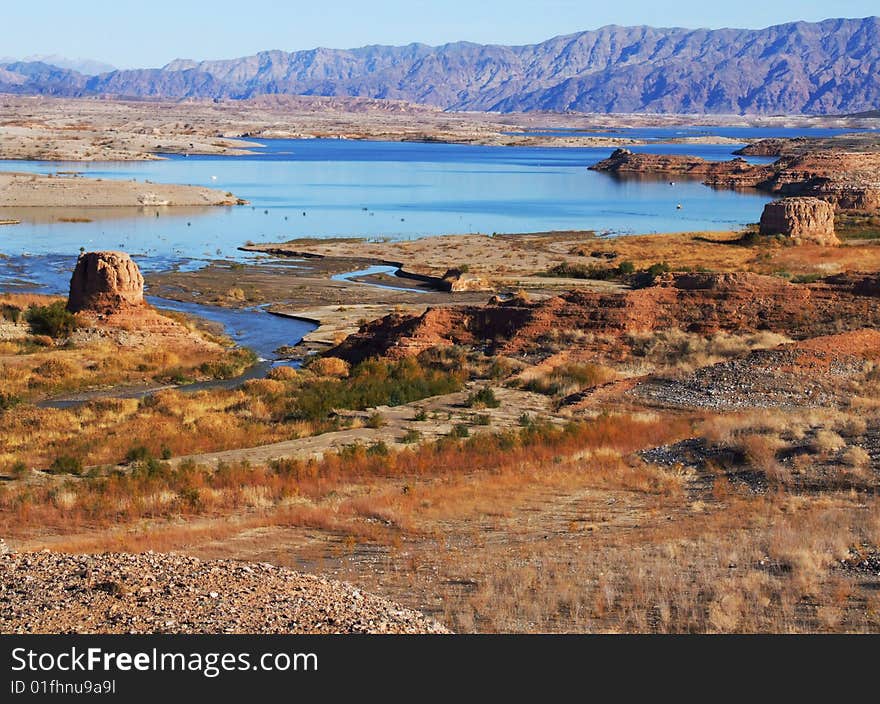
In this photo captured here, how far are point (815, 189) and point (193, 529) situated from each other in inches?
3424

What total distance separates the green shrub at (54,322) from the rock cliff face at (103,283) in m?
0.85

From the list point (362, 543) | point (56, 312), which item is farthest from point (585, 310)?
point (362, 543)

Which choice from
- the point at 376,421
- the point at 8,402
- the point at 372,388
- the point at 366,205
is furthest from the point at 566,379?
the point at 366,205

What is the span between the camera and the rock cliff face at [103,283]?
124 feet

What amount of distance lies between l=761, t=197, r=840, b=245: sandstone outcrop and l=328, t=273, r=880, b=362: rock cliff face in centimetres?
3078

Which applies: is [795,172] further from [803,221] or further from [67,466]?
[67,466]

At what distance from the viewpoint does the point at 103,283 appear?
3803 cm

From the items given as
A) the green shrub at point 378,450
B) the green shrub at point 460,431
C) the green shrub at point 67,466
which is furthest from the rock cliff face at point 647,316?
the green shrub at point 67,466

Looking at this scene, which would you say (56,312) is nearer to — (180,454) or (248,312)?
(248,312)

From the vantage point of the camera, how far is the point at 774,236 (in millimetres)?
65375

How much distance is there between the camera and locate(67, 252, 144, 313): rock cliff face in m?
37.8

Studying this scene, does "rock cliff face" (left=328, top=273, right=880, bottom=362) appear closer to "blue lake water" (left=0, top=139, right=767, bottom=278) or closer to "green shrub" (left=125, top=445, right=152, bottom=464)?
"green shrub" (left=125, top=445, right=152, bottom=464)

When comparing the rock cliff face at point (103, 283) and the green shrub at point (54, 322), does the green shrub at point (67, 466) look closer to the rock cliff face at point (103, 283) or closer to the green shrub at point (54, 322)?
the green shrub at point (54, 322)

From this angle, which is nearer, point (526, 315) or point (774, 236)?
point (526, 315)
